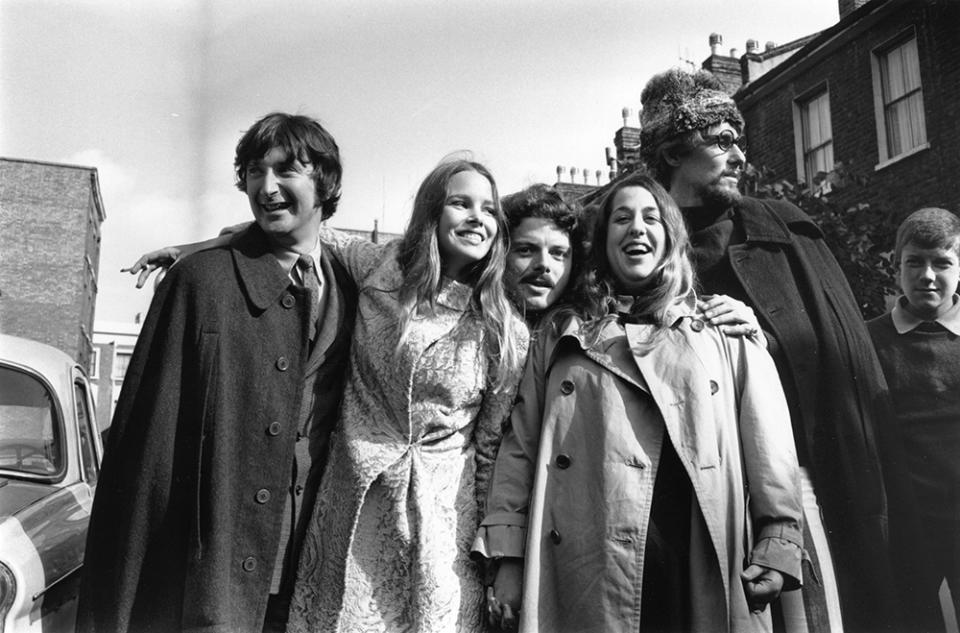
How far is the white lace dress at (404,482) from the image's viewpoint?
2322mm

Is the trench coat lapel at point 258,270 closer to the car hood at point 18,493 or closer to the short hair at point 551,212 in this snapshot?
the short hair at point 551,212

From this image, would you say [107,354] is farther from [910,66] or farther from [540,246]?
[540,246]

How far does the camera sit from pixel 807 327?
295cm

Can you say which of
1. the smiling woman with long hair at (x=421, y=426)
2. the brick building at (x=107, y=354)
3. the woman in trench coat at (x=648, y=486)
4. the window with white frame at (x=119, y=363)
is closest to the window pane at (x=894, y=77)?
the woman in trench coat at (x=648, y=486)

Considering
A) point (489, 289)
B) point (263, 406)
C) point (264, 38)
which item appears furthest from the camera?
point (264, 38)

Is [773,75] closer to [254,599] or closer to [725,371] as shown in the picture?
[725,371]

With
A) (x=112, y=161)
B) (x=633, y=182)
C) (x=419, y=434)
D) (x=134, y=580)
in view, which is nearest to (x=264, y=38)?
(x=112, y=161)

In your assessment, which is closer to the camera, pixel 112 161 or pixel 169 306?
pixel 169 306

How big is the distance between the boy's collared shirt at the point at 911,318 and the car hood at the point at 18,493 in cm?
355

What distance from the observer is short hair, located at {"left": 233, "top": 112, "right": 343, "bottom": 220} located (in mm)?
2646

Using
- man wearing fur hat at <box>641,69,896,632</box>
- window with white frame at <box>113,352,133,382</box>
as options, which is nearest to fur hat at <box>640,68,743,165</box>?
man wearing fur hat at <box>641,69,896,632</box>

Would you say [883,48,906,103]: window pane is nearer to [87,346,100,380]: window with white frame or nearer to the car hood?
the car hood

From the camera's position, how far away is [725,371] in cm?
247

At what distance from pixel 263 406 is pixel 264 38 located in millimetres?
1803
